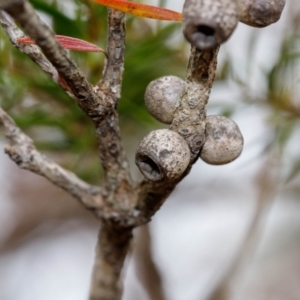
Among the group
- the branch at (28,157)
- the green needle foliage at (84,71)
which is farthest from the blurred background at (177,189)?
A: the branch at (28,157)

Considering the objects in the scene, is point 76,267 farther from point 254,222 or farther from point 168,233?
point 254,222

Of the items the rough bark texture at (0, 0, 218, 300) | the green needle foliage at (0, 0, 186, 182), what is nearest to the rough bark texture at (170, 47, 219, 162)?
the rough bark texture at (0, 0, 218, 300)

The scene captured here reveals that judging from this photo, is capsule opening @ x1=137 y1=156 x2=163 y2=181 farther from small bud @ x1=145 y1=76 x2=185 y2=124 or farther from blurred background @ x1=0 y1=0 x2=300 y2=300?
blurred background @ x1=0 y1=0 x2=300 y2=300

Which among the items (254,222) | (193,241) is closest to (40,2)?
(254,222)

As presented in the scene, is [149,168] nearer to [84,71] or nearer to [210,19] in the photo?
[210,19]

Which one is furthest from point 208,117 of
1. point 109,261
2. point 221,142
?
point 109,261

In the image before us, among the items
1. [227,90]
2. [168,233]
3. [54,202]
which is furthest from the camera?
[168,233]

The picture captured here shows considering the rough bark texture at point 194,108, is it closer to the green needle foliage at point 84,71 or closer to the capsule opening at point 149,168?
the capsule opening at point 149,168
